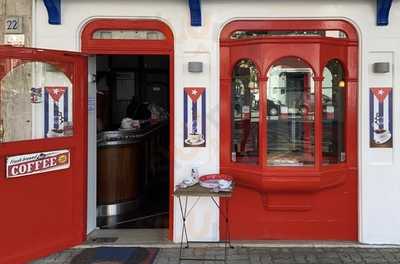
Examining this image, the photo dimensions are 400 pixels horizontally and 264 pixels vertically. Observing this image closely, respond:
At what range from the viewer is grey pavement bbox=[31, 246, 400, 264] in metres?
5.15

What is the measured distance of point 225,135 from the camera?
229 inches

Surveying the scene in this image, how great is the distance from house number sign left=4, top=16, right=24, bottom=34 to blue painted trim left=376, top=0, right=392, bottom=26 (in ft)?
13.4

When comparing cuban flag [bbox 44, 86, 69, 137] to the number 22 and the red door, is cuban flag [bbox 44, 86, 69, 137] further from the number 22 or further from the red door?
the number 22

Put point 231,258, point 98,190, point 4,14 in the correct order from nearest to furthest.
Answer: point 231,258 < point 4,14 < point 98,190

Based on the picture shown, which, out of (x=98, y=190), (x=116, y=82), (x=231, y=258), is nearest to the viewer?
(x=231, y=258)

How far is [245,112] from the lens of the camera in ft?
19.0

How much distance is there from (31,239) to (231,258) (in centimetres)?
214

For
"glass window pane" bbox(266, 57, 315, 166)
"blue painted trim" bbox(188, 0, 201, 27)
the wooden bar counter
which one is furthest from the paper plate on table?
the wooden bar counter

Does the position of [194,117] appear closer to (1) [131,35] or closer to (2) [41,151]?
(1) [131,35]

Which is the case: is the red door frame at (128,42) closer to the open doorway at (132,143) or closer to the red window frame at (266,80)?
the red window frame at (266,80)

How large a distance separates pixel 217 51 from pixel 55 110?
1970mm

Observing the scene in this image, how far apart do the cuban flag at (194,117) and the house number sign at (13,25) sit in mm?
2036

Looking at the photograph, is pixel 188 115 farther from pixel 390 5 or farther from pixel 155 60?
pixel 155 60

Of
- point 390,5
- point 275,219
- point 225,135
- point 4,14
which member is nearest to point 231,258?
point 275,219
